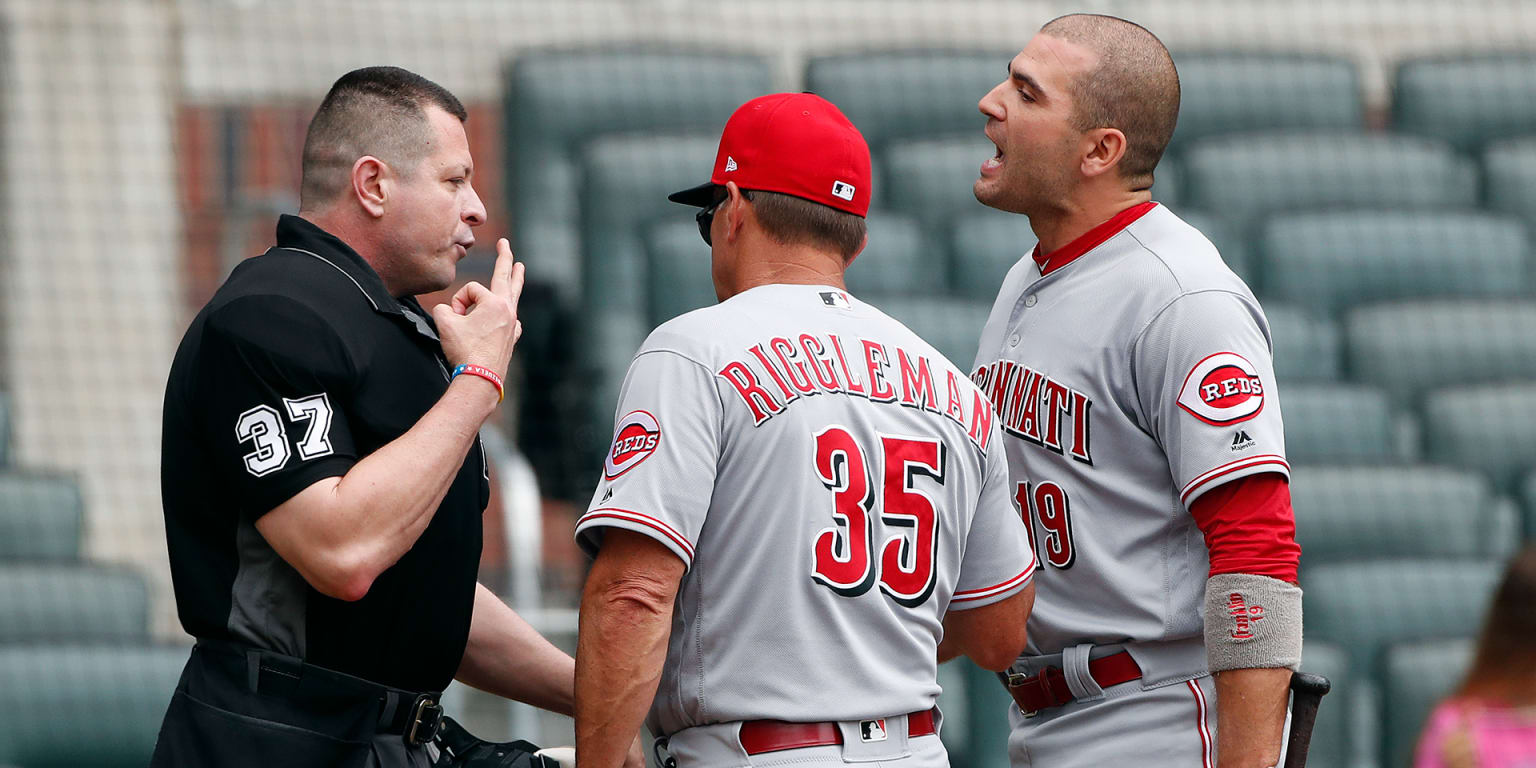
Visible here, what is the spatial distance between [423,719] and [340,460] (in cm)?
35

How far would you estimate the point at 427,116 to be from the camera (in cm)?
198

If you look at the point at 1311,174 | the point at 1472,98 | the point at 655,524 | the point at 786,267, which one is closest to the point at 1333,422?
the point at 1311,174

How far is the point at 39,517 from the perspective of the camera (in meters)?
3.80

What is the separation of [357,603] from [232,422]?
25 centimetres

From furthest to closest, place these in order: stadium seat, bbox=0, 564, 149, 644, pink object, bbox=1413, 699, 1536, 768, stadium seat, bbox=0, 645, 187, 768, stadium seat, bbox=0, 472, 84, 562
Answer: stadium seat, bbox=0, 472, 84, 562
stadium seat, bbox=0, 564, 149, 644
stadium seat, bbox=0, 645, 187, 768
pink object, bbox=1413, 699, 1536, 768

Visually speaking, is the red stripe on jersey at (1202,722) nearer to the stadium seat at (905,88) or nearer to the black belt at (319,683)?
the black belt at (319,683)

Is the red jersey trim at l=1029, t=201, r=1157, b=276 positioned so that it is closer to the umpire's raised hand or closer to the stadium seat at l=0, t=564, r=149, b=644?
the umpire's raised hand

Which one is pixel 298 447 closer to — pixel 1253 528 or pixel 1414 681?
pixel 1253 528

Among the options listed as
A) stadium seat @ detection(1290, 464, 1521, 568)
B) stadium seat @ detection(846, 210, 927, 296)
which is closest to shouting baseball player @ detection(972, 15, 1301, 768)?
stadium seat @ detection(1290, 464, 1521, 568)

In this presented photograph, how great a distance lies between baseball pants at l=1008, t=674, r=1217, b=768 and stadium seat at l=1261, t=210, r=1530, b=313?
9.26 feet

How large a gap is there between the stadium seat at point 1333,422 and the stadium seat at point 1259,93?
1328 millimetres

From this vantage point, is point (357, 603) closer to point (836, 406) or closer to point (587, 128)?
point (836, 406)

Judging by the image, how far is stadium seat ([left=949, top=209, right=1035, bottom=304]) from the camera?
4.46 meters

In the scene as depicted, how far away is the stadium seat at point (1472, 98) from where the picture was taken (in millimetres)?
5430
